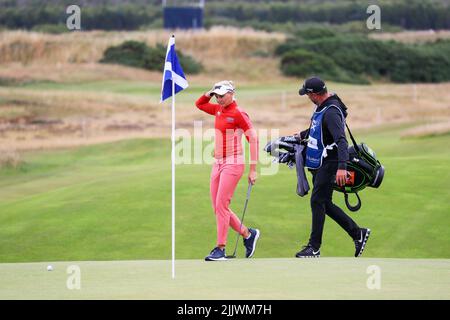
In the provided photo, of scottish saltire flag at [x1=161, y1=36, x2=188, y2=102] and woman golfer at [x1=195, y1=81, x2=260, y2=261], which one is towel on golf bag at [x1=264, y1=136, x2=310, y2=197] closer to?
woman golfer at [x1=195, y1=81, x2=260, y2=261]

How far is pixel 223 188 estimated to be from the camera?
13.8 metres

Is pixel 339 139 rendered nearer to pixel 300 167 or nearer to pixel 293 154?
pixel 300 167

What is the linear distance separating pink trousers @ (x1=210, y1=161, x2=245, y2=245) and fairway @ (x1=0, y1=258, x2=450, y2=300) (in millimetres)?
497

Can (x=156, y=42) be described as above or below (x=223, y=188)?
below

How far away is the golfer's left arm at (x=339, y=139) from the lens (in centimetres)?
1356

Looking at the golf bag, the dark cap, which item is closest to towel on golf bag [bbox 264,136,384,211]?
the golf bag

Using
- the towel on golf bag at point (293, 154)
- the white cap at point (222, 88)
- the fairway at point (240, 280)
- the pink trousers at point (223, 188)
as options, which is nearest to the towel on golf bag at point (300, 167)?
the towel on golf bag at point (293, 154)

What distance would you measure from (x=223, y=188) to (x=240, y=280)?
263cm

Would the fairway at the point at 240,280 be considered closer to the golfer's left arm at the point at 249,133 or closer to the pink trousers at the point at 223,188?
the pink trousers at the point at 223,188

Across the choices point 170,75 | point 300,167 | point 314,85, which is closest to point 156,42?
point 300,167

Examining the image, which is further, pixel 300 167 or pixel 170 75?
pixel 300 167

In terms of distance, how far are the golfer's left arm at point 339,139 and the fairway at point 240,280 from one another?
0.98 metres

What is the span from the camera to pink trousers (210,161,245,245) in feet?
45.2
